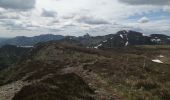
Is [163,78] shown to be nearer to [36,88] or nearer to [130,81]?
[130,81]

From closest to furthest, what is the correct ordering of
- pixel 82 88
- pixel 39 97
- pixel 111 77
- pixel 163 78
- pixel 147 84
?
pixel 39 97 < pixel 82 88 < pixel 147 84 < pixel 111 77 < pixel 163 78

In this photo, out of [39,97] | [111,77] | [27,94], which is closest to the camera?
[39,97]

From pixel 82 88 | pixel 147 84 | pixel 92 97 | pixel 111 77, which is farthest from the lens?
pixel 111 77

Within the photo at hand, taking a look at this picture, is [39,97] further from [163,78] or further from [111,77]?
[163,78]

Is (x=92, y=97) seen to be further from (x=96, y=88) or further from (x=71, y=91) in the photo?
(x=96, y=88)

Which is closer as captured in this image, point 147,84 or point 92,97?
point 92,97

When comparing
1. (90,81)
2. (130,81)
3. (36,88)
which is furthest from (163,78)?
(36,88)

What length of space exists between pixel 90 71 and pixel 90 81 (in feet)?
32.8

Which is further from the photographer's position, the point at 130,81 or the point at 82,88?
the point at 130,81

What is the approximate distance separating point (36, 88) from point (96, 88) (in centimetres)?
933

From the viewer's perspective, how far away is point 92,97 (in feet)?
110

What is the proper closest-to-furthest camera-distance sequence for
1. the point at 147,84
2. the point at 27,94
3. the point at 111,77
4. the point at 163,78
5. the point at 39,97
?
the point at 39,97 → the point at 27,94 → the point at 147,84 → the point at 111,77 → the point at 163,78

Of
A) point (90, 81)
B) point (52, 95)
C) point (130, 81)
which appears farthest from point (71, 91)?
point (130, 81)

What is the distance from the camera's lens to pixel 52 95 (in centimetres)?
3000
